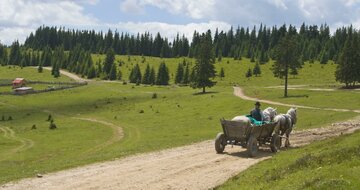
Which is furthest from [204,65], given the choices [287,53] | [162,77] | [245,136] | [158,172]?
[158,172]

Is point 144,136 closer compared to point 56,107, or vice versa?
point 144,136

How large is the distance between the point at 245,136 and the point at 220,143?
1.69 meters

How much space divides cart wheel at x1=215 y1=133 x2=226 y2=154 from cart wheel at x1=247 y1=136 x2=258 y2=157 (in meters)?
1.73

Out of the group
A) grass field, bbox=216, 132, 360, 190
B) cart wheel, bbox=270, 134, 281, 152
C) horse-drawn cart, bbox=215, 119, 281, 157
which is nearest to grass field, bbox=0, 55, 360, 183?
horse-drawn cart, bbox=215, 119, 281, 157

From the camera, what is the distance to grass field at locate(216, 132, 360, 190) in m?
14.5

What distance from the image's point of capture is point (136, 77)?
154 meters

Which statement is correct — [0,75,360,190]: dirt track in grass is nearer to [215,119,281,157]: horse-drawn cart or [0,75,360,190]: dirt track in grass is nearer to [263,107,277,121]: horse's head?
[215,119,281,157]: horse-drawn cart

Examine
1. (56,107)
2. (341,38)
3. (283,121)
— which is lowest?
(56,107)

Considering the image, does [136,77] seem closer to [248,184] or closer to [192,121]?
[192,121]

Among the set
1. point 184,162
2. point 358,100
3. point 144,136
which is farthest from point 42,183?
point 358,100

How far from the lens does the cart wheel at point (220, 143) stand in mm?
26172

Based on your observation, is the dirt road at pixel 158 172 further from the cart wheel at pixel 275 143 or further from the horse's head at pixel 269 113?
the horse's head at pixel 269 113

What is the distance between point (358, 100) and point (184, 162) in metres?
54.1

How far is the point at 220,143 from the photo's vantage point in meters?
26.3
